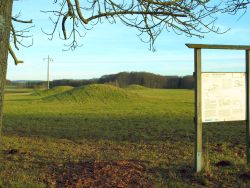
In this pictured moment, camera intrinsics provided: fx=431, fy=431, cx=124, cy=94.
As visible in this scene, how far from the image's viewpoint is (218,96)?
24.3 feet

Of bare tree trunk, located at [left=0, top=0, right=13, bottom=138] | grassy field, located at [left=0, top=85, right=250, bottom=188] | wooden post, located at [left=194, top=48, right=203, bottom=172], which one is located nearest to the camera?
bare tree trunk, located at [left=0, top=0, right=13, bottom=138]

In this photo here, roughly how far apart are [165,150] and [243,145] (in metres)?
→ 2.17

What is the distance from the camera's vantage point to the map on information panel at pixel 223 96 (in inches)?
285

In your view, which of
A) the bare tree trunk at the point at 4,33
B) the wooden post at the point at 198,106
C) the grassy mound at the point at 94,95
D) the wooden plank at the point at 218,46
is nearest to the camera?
the bare tree trunk at the point at 4,33

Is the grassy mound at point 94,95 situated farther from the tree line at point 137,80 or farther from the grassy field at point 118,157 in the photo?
the tree line at point 137,80

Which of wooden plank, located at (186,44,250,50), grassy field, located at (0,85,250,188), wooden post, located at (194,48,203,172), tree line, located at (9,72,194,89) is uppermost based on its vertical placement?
tree line, located at (9,72,194,89)

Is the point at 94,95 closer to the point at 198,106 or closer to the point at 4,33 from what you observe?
the point at 198,106

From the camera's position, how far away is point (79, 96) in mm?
38000

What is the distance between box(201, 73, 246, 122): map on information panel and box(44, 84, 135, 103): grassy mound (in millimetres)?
29098

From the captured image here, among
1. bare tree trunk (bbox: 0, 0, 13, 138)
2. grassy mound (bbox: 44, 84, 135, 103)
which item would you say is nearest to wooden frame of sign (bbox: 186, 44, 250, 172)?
bare tree trunk (bbox: 0, 0, 13, 138)

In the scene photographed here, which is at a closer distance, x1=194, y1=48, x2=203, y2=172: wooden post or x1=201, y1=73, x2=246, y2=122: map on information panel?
x1=194, y1=48, x2=203, y2=172: wooden post

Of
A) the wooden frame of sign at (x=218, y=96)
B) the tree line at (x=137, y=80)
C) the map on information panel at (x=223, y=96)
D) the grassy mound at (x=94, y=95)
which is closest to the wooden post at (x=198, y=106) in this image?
the wooden frame of sign at (x=218, y=96)

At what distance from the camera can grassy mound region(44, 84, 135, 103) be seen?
3719 centimetres

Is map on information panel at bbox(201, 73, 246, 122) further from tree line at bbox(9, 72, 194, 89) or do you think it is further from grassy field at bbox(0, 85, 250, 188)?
tree line at bbox(9, 72, 194, 89)
